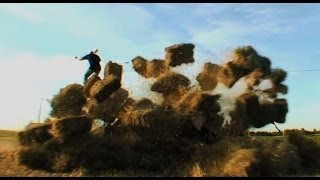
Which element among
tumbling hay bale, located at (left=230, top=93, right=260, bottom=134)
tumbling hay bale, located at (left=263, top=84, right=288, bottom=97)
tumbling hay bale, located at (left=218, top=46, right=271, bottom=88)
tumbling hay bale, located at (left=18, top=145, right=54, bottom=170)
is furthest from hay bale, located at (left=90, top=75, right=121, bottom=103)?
tumbling hay bale, located at (left=263, top=84, right=288, bottom=97)

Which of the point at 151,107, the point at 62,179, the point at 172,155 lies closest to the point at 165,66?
the point at 151,107

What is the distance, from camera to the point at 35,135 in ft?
41.3

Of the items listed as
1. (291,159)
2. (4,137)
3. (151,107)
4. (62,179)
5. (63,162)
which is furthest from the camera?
(4,137)

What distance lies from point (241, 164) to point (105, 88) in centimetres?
428

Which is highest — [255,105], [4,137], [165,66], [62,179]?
[165,66]

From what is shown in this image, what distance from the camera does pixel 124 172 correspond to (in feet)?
39.7

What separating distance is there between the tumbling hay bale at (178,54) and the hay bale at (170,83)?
35cm

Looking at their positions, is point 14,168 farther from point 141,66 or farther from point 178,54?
point 178,54

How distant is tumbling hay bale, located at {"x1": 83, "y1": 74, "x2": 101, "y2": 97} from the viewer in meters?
13.9

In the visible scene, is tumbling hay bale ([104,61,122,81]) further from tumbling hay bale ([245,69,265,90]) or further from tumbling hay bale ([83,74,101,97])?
tumbling hay bale ([245,69,265,90])

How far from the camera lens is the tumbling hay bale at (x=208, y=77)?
1395 centimetres

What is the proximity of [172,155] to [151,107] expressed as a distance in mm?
1496

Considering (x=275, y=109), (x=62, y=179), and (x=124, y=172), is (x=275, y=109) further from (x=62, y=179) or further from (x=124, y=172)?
(x=62, y=179)

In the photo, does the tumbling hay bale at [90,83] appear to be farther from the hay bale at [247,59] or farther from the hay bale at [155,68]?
the hay bale at [247,59]
